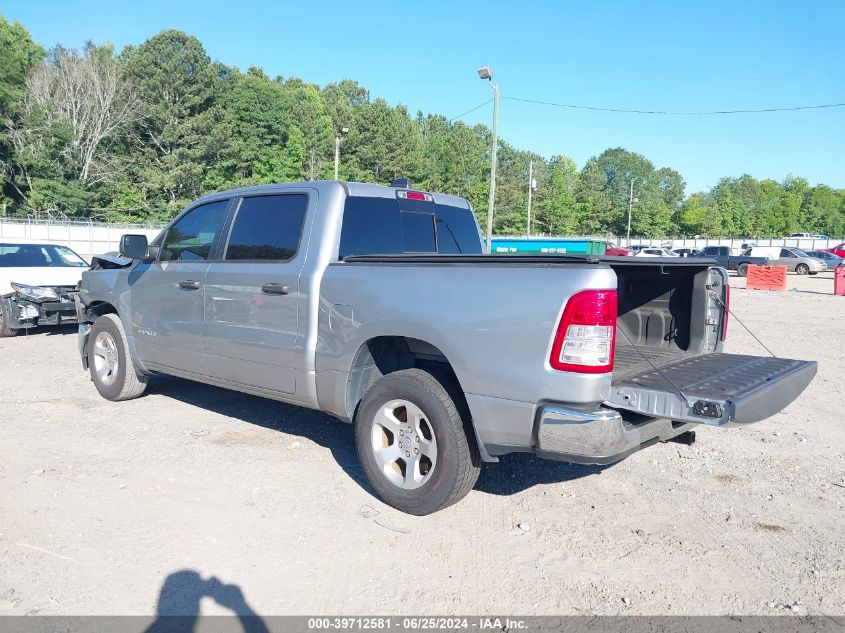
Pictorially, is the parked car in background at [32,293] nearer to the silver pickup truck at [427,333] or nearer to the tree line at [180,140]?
the silver pickup truck at [427,333]

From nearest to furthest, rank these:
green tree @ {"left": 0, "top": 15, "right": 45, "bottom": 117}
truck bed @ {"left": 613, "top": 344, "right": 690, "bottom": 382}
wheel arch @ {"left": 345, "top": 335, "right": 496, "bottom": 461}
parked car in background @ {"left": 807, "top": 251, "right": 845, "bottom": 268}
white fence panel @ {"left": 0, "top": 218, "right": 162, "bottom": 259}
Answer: truck bed @ {"left": 613, "top": 344, "right": 690, "bottom": 382} < wheel arch @ {"left": 345, "top": 335, "right": 496, "bottom": 461} < white fence panel @ {"left": 0, "top": 218, "right": 162, "bottom": 259} < parked car in background @ {"left": 807, "top": 251, "right": 845, "bottom": 268} < green tree @ {"left": 0, "top": 15, "right": 45, "bottom": 117}

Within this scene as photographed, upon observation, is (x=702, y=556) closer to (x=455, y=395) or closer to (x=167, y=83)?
(x=455, y=395)

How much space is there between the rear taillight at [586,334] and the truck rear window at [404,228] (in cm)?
191

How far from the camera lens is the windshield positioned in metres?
11.1

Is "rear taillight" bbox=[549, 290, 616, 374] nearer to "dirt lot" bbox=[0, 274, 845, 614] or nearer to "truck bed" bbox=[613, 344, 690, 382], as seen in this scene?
"truck bed" bbox=[613, 344, 690, 382]

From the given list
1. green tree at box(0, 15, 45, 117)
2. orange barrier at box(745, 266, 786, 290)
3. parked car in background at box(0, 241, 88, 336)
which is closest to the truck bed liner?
parked car in background at box(0, 241, 88, 336)

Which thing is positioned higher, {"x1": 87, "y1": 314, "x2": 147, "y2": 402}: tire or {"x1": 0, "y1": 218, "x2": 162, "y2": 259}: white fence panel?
{"x1": 0, "y1": 218, "x2": 162, "y2": 259}: white fence panel

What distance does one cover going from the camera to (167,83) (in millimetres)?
53406

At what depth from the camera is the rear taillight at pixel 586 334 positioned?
3.26 metres

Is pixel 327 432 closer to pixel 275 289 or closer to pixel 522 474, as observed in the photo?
pixel 275 289

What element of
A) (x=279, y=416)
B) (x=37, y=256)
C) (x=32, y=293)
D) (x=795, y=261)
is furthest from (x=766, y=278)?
(x=32, y=293)

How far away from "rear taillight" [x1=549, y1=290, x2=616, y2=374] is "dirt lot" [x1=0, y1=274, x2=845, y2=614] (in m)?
1.11

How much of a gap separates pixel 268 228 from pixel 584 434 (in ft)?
9.59

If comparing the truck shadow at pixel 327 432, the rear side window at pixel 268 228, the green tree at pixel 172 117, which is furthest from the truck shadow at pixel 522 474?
the green tree at pixel 172 117
